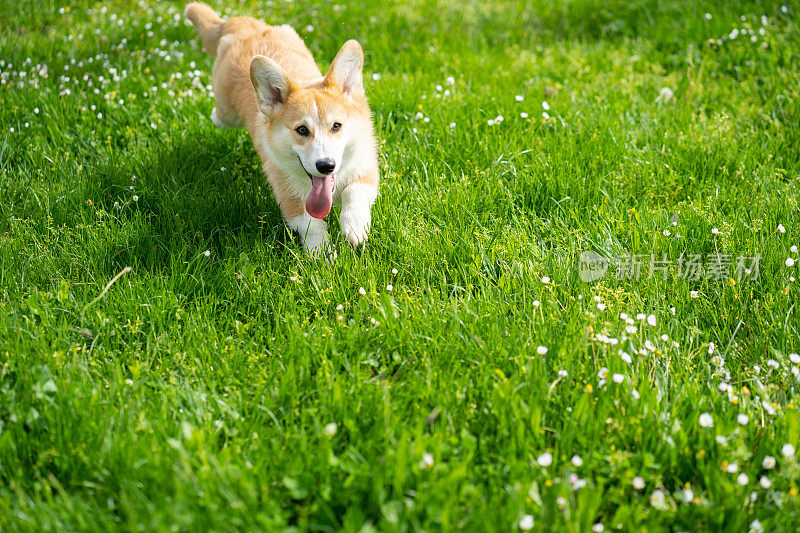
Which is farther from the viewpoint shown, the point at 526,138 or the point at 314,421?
the point at 526,138

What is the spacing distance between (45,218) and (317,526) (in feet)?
7.77

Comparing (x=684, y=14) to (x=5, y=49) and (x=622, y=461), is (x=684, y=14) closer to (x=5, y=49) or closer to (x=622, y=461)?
(x=622, y=461)

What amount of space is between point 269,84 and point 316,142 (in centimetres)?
45

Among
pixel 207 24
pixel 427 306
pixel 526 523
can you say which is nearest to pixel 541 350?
pixel 427 306

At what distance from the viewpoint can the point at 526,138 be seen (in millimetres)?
4066

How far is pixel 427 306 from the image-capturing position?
2809mm

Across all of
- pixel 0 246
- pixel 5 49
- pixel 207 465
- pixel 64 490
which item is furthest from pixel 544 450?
pixel 5 49

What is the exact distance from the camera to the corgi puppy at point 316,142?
327 centimetres

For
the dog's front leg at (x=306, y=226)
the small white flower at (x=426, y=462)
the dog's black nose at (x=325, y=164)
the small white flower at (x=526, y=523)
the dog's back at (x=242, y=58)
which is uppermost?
the dog's back at (x=242, y=58)

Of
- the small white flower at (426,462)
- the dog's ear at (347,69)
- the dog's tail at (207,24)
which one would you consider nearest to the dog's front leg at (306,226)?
the dog's ear at (347,69)

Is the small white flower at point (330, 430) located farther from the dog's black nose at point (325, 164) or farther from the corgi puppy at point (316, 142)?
the dog's black nose at point (325, 164)

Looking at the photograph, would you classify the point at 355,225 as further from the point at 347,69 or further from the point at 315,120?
the point at 347,69

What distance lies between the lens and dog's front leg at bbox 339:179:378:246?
3271 mm

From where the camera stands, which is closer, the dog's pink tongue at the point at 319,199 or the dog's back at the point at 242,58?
the dog's pink tongue at the point at 319,199
